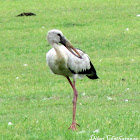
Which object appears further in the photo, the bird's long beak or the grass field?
the bird's long beak

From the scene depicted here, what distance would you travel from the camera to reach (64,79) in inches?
511

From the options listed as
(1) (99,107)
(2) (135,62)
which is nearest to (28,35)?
(2) (135,62)

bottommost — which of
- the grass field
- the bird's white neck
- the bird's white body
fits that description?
the grass field

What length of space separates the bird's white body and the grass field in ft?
2.79

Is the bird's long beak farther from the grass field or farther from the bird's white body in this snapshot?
the grass field

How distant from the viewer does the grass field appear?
7.74m

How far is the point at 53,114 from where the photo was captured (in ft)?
30.5

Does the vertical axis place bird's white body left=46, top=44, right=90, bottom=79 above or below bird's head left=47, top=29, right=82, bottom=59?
below

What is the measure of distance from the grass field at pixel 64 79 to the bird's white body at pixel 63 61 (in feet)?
2.79

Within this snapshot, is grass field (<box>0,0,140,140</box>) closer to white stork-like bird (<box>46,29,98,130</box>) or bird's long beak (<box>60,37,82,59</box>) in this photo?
white stork-like bird (<box>46,29,98,130</box>)

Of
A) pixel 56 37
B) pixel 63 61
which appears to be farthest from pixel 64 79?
pixel 56 37

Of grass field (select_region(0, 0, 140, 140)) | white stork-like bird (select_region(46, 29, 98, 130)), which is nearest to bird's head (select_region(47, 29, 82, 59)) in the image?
white stork-like bird (select_region(46, 29, 98, 130))

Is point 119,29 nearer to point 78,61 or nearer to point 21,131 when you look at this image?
point 78,61

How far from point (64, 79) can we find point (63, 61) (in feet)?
15.4
